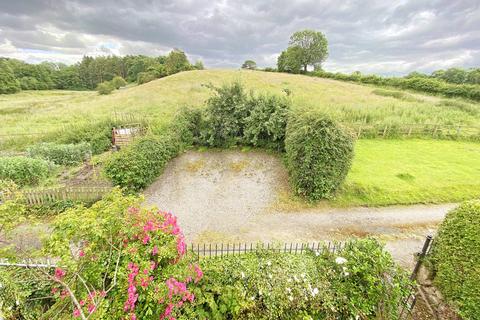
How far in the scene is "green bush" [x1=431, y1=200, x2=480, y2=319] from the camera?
4.16 m

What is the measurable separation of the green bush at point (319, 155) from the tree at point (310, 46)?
5058 cm

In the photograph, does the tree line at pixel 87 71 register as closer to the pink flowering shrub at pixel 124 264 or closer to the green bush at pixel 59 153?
the green bush at pixel 59 153

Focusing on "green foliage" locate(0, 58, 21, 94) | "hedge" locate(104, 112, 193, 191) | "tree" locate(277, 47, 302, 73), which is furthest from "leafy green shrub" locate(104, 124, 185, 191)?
"green foliage" locate(0, 58, 21, 94)

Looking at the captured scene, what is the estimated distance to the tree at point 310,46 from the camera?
5244 centimetres

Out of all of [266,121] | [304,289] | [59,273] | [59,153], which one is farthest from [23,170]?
[304,289]

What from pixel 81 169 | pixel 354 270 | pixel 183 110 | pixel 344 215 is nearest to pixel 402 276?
pixel 354 270

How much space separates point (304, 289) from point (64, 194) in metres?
9.71

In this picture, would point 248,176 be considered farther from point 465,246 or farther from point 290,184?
point 465,246

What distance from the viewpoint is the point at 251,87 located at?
30406mm

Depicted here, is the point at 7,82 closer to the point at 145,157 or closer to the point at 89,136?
the point at 89,136

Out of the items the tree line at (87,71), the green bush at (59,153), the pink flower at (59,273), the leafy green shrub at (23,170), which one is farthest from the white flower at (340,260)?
the tree line at (87,71)

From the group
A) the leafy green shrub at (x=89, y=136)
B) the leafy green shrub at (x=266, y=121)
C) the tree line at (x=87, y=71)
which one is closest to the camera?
the leafy green shrub at (x=266, y=121)

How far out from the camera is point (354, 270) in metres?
4.63

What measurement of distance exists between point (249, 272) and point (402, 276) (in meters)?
3.42
